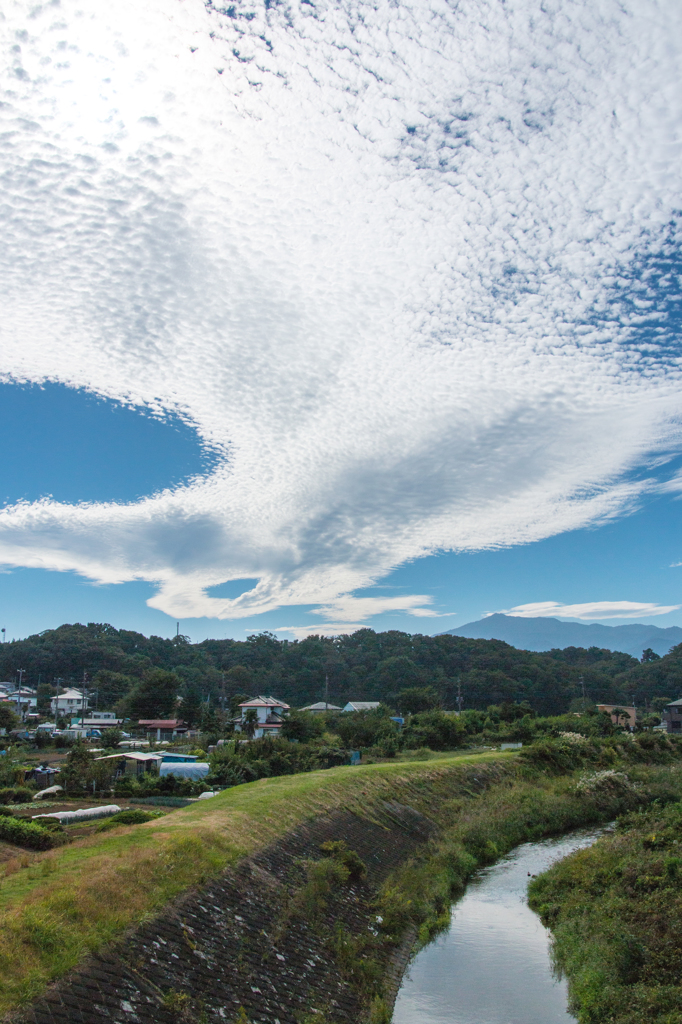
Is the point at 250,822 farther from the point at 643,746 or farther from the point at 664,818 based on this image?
the point at 643,746

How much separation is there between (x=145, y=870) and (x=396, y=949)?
955 cm

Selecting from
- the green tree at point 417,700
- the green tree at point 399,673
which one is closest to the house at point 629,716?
the green tree at point 417,700

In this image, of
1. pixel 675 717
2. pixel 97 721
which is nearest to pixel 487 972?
pixel 675 717

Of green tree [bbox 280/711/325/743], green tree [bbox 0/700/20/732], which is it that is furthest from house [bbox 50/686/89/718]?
green tree [bbox 280/711/325/743]

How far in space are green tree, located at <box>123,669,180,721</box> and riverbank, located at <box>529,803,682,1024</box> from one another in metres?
68.4

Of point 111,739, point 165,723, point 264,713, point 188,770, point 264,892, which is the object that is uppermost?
point 264,713

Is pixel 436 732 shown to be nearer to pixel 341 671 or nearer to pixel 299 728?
pixel 299 728

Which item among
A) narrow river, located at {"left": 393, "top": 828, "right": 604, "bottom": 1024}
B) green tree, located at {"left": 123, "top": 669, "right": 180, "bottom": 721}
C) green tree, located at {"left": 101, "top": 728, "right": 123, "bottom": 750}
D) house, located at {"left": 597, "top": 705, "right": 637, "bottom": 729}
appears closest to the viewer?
narrow river, located at {"left": 393, "top": 828, "right": 604, "bottom": 1024}

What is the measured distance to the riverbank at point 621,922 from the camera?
15695mm

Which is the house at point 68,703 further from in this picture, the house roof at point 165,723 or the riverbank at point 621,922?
the riverbank at point 621,922

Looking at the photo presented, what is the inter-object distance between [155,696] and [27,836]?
6862 centimetres

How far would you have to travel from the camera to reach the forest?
10369cm

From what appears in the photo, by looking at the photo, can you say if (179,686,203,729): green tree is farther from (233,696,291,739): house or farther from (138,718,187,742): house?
(233,696,291,739): house

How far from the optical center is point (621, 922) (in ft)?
64.0
